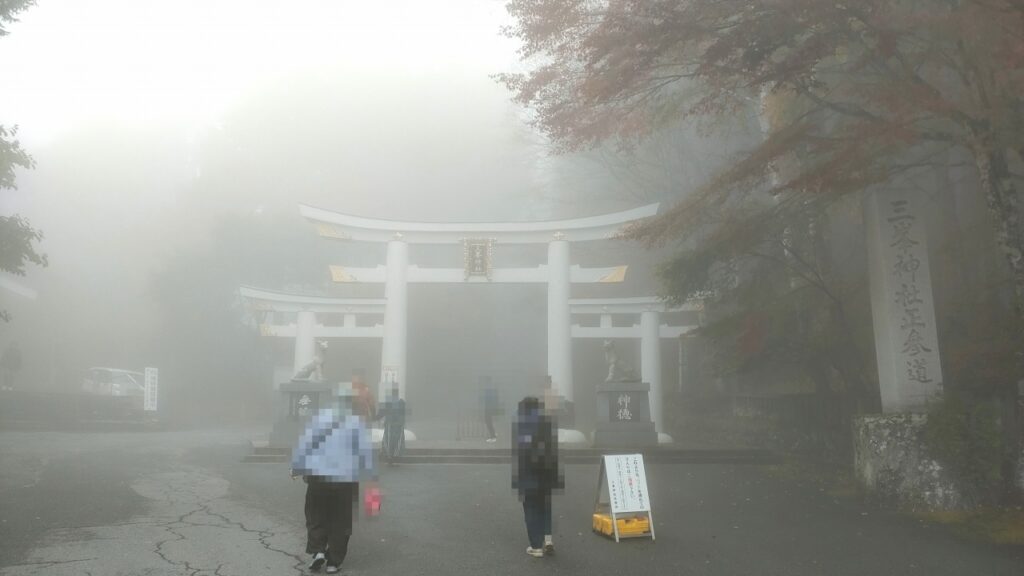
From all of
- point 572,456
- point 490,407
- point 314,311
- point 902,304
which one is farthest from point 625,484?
point 314,311

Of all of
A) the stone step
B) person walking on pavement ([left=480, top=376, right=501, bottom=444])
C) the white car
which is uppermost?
the white car

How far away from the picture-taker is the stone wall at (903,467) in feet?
24.9

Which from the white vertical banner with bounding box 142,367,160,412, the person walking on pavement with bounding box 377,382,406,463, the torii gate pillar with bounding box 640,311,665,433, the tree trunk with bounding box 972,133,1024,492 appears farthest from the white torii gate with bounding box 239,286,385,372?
the tree trunk with bounding box 972,133,1024,492

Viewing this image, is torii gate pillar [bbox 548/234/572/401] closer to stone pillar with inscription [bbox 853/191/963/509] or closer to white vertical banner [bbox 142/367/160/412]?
stone pillar with inscription [bbox 853/191/963/509]

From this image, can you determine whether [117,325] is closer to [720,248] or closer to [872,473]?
[720,248]

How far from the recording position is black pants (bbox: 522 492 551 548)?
577cm

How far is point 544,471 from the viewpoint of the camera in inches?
229

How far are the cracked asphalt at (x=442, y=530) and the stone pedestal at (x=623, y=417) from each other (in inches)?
125

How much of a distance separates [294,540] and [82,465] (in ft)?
22.0

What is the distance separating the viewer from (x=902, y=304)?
858cm

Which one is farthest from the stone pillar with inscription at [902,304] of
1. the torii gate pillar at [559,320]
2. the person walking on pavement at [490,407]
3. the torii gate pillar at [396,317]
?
the torii gate pillar at [396,317]

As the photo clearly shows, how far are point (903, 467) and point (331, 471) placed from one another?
6.28 meters

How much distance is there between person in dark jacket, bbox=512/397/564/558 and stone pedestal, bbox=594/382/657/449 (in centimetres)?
840

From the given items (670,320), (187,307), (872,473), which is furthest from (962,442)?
(187,307)
